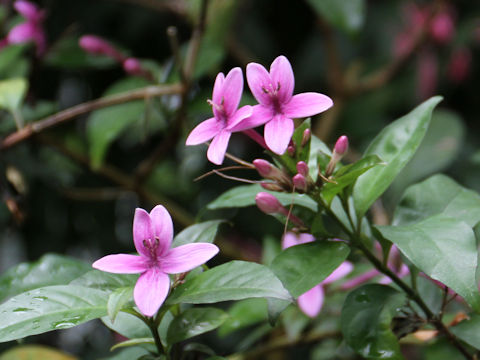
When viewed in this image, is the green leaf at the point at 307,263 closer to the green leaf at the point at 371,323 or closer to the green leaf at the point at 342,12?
the green leaf at the point at 371,323

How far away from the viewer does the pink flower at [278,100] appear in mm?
550

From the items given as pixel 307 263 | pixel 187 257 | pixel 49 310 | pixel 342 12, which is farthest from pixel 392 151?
pixel 342 12

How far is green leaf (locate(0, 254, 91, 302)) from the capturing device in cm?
70

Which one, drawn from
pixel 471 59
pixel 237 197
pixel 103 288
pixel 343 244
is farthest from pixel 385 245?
pixel 471 59

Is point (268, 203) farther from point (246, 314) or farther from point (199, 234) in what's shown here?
point (246, 314)

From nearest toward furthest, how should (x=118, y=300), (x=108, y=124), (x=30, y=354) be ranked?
(x=118, y=300), (x=30, y=354), (x=108, y=124)

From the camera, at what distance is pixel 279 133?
0.55 meters

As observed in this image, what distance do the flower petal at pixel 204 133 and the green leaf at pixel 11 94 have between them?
1.55 ft

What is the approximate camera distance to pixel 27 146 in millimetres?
1240

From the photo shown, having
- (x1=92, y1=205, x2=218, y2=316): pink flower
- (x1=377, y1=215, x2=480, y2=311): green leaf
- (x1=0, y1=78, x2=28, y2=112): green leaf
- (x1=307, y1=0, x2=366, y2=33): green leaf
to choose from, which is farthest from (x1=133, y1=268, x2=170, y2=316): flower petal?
(x1=307, y1=0, x2=366, y2=33): green leaf

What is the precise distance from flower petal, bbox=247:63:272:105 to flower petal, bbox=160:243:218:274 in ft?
0.50

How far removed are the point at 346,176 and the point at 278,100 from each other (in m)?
0.10

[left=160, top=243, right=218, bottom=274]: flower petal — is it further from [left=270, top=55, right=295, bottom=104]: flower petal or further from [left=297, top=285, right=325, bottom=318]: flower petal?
[left=297, top=285, right=325, bottom=318]: flower petal

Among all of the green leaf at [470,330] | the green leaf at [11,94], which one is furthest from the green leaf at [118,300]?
the green leaf at [11,94]
